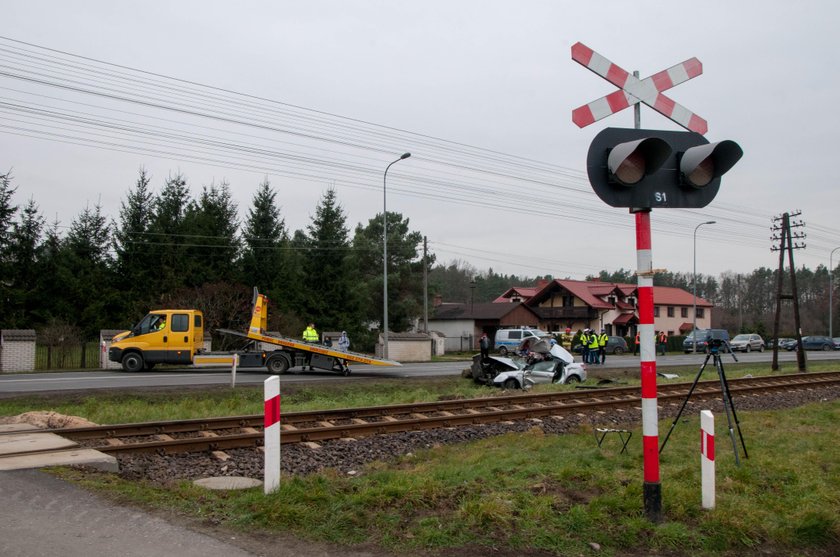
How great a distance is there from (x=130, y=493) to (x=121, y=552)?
1.65 meters

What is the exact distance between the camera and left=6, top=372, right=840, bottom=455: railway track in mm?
9570

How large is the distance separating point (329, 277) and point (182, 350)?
22537 mm

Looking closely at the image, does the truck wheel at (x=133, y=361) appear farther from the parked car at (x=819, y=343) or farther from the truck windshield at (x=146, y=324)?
the parked car at (x=819, y=343)

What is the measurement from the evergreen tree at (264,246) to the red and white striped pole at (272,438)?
36.9 metres

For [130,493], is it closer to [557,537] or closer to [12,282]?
[557,537]

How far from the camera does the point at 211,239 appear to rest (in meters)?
40.9

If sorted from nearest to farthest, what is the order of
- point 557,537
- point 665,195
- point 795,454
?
point 557,537
point 665,195
point 795,454

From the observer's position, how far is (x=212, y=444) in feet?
31.3

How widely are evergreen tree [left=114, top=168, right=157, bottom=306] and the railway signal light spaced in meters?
36.0

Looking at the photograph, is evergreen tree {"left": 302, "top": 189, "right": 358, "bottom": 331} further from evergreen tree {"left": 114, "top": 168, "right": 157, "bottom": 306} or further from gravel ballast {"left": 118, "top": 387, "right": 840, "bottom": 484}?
gravel ballast {"left": 118, "top": 387, "right": 840, "bottom": 484}

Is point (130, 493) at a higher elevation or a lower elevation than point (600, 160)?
lower

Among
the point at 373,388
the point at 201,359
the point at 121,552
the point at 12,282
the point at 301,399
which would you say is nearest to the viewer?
the point at 121,552

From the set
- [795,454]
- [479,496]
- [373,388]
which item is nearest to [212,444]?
[479,496]

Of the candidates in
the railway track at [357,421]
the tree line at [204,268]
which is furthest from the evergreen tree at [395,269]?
the railway track at [357,421]
